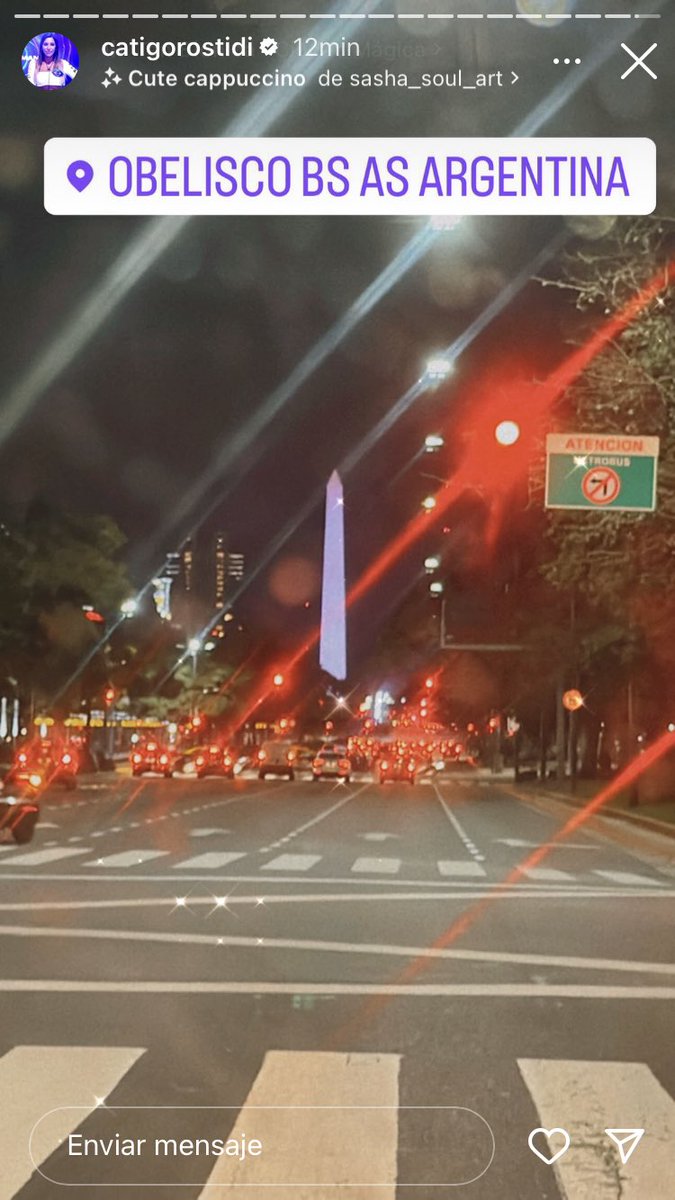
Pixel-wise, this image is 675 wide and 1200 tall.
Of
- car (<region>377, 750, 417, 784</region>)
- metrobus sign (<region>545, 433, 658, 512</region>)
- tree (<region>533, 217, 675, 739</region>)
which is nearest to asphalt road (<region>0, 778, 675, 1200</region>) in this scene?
metrobus sign (<region>545, 433, 658, 512</region>)

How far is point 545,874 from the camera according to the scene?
21.5 meters

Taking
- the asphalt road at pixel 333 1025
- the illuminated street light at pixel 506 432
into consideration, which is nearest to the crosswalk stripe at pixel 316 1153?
the asphalt road at pixel 333 1025

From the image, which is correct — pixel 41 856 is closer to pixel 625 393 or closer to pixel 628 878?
pixel 628 878

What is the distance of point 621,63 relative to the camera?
→ 7.66 meters

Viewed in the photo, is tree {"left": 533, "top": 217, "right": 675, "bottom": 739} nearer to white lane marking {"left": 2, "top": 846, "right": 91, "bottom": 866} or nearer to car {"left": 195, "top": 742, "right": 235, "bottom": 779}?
white lane marking {"left": 2, "top": 846, "right": 91, "bottom": 866}

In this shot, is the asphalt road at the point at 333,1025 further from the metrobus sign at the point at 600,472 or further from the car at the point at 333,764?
the car at the point at 333,764

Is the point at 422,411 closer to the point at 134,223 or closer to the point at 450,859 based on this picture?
the point at 450,859

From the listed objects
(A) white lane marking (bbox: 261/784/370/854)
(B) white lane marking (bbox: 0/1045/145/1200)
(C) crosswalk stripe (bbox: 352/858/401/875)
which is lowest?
(A) white lane marking (bbox: 261/784/370/854)

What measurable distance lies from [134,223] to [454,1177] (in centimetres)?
406

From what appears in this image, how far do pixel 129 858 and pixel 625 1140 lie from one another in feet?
56.9

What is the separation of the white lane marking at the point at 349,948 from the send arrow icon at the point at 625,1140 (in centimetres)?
579

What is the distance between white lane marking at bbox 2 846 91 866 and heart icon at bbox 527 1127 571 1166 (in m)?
16.2

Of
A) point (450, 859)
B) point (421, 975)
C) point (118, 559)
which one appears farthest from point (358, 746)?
point (421, 975)

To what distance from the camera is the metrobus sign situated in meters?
19.6
